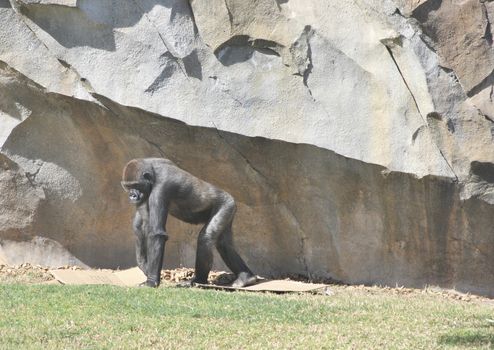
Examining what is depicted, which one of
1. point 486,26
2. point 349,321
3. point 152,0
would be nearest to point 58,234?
point 152,0

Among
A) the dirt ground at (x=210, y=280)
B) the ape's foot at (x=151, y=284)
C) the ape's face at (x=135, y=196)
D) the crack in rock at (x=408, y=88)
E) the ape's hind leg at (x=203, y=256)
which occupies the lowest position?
the ape's foot at (x=151, y=284)

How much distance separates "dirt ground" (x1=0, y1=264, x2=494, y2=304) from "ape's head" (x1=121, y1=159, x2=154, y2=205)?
114 cm

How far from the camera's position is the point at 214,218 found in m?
11.8

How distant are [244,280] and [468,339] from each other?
13.0ft

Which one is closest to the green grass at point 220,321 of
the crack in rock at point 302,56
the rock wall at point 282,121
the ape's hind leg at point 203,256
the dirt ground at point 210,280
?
the ape's hind leg at point 203,256

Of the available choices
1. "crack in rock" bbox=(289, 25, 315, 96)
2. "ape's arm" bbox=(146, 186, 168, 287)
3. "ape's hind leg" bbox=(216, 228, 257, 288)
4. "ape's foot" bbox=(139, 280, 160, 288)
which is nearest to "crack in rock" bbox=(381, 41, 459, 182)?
"crack in rock" bbox=(289, 25, 315, 96)

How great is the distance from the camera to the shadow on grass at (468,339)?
8086mm

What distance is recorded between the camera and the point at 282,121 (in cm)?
1230

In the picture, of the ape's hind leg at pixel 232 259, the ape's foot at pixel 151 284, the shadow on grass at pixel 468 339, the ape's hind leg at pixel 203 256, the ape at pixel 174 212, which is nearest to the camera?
the shadow on grass at pixel 468 339

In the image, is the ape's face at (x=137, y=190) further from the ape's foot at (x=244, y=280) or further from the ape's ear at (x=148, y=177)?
the ape's foot at (x=244, y=280)

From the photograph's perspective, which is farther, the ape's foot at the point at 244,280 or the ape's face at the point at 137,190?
the ape's foot at the point at 244,280

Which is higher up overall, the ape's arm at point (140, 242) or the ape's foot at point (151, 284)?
the ape's arm at point (140, 242)

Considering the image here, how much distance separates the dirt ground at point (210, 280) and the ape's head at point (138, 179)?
1.14m

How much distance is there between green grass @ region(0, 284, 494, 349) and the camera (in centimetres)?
788
